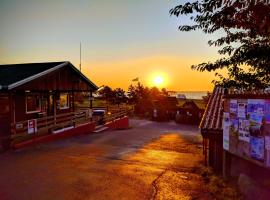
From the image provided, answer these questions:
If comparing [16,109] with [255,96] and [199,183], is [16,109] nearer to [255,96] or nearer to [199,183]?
[199,183]

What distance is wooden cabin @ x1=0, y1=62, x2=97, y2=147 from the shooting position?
15.6m

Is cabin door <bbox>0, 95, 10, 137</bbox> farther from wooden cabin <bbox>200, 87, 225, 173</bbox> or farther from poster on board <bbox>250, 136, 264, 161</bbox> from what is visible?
poster on board <bbox>250, 136, 264, 161</bbox>

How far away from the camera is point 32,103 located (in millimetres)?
19156

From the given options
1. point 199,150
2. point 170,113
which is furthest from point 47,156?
point 170,113

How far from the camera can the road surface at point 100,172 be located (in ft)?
26.3

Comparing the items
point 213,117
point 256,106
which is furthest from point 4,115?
point 256,106

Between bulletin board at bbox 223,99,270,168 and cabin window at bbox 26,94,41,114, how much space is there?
1379 cm

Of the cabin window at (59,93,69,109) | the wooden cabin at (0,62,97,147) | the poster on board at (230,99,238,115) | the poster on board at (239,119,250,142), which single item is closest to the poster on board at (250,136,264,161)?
the poster on board at (239,119,250,142)

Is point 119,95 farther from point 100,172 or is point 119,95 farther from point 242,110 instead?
point 242,110

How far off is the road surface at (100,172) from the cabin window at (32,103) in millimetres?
4343

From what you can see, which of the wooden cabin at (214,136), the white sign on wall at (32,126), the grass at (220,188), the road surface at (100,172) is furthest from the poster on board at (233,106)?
the white sign on wall at (32,126)

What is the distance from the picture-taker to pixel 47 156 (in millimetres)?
12461

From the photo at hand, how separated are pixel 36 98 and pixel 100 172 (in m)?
11.3

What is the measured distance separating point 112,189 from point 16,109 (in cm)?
1138
